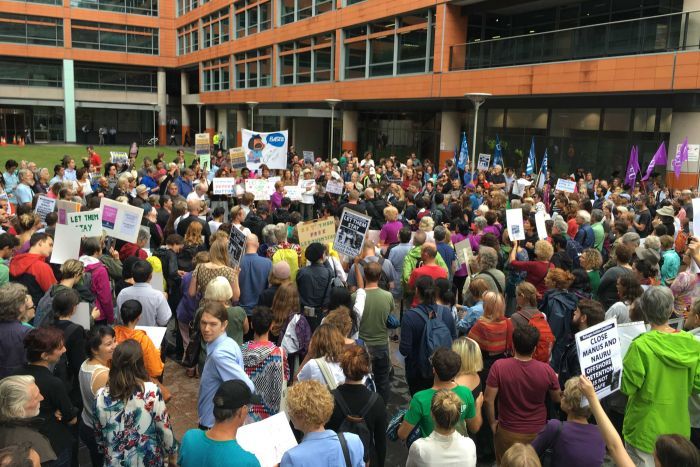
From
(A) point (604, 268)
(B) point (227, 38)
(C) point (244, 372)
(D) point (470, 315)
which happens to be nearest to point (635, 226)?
(A) point (604, 268)

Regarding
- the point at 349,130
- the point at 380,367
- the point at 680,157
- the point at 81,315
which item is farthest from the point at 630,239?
the point at 349,130

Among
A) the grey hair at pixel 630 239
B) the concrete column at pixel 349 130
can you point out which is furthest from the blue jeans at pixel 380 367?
the concrete column at pixel 349 130

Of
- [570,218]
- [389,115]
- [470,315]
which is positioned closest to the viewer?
[470,315]

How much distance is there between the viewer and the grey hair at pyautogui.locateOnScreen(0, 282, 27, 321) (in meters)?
4.77

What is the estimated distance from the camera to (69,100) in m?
54.4

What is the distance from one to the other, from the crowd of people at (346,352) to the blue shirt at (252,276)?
3cm

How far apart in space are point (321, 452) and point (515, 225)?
6.18m

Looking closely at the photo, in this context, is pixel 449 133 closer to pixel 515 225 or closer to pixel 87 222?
pixel 515 225

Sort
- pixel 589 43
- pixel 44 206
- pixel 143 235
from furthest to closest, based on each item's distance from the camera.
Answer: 1. pixel 589 43
2. pixel 44 206
3. pixel 143 235

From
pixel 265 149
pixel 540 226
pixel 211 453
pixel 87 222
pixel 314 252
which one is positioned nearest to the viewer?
pixel 211 453

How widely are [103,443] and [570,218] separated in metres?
9.23

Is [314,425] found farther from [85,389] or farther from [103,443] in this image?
[85,389]

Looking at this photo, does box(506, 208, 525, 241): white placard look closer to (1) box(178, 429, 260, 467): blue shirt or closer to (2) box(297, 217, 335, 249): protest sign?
(2) box(297, 217, 335, 249): protest sign

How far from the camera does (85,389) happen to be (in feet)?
14.3
